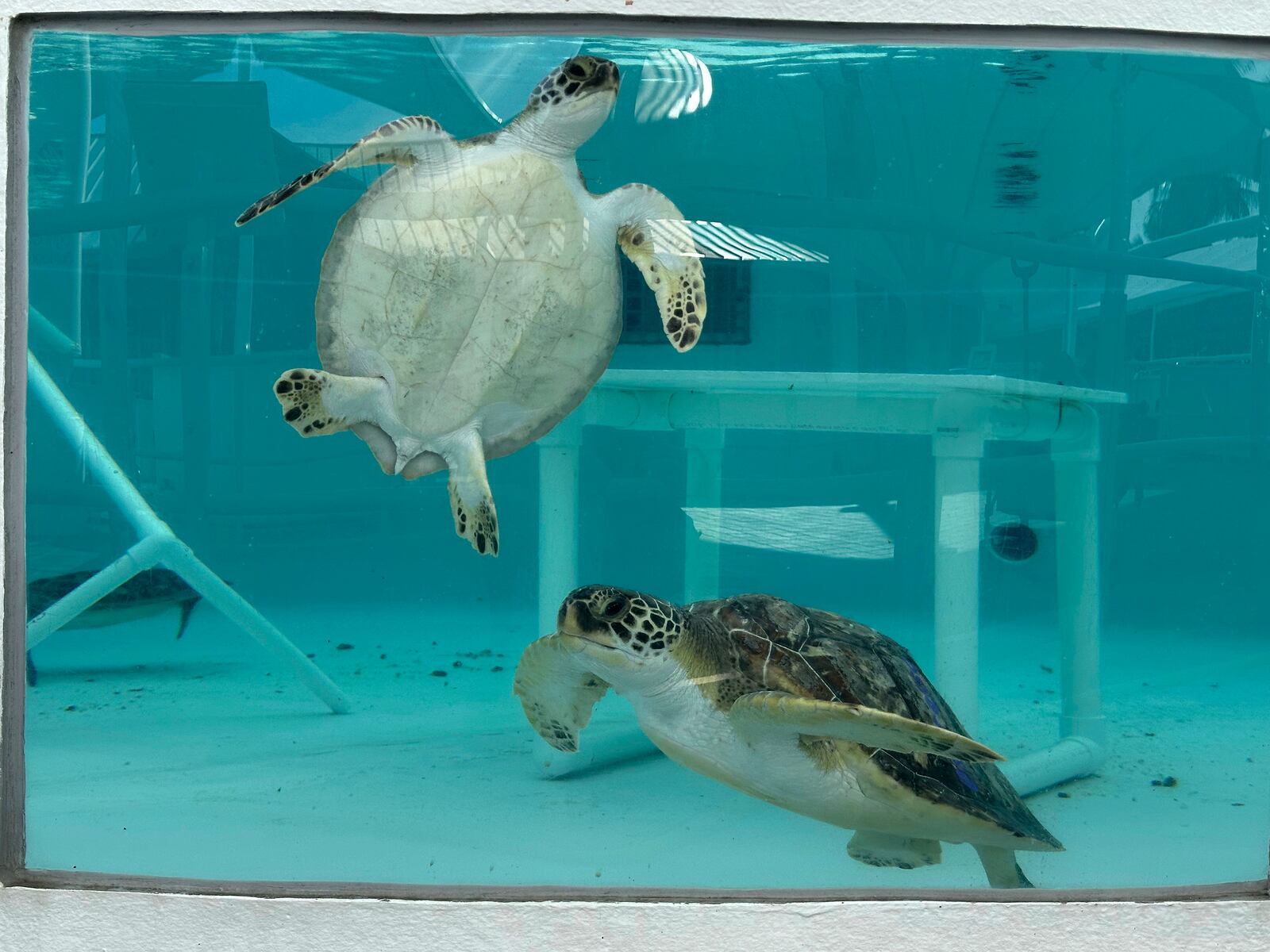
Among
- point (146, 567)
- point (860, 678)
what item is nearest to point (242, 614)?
point (146, 567)

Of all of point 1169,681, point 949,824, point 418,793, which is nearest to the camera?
point 949,824

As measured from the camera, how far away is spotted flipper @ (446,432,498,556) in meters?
1.47

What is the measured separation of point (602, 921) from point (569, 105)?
1384mm

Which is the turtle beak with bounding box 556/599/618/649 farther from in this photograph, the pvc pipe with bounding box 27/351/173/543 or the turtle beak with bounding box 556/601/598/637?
the pvc pipe with bounding box 27/351/173/543

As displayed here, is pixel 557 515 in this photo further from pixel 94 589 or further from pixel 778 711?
pixel 94 589

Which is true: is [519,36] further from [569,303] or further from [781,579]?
[781,579]

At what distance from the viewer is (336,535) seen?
1.56 metres

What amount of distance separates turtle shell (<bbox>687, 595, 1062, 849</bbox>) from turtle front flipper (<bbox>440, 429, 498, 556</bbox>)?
39cm

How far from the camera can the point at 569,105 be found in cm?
135

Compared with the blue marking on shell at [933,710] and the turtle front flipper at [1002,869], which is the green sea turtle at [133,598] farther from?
the turtle front flipper at [1002,869]

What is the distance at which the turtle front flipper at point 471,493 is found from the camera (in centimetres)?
147

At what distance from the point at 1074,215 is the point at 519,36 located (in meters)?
1.06

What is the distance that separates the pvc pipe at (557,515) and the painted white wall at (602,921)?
0.54m

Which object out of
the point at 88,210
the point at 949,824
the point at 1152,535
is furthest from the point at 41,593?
the point at 1152,535
